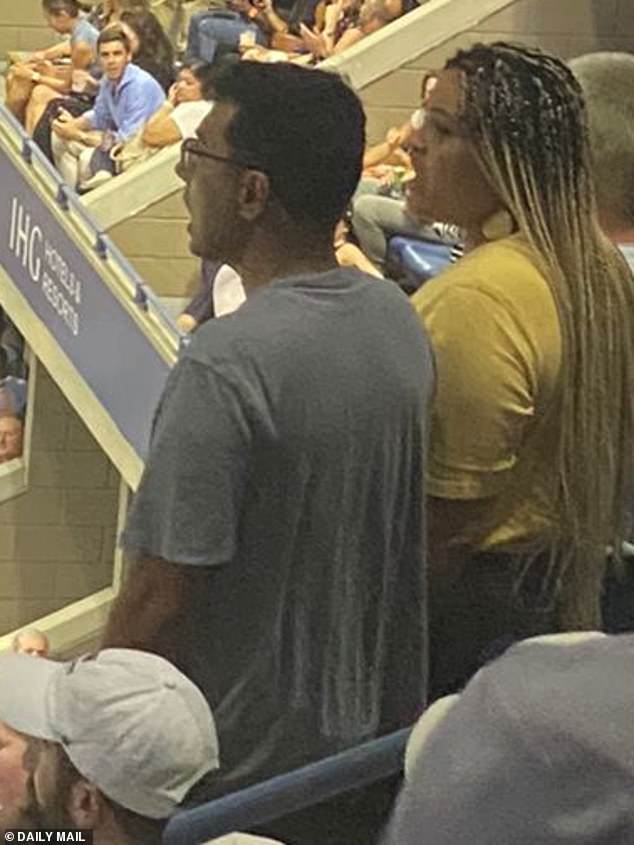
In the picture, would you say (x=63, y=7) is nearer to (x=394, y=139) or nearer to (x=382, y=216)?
(x=394, y=139)

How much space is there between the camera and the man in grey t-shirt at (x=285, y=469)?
1701 mm

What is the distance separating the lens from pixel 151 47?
228 inches

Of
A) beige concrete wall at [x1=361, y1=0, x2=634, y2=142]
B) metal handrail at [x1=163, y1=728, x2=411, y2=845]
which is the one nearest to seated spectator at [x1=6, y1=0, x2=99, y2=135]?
beige concrete wall at [x1=361, y1=0, x2=634, y2=142]

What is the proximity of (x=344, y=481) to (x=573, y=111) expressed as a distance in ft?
1.72

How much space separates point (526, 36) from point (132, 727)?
3956 millimetres

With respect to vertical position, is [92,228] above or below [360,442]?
below

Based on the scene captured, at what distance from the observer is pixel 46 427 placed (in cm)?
594

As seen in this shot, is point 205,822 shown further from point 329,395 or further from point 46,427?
point 46,427

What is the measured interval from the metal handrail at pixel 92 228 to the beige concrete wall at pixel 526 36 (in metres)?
1.02

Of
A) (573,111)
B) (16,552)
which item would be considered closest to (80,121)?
(16,552)

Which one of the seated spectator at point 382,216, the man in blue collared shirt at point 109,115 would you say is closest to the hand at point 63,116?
the man in blue collared shirt at point 109,115

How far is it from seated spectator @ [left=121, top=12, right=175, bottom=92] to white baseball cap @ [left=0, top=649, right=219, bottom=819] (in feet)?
13.2

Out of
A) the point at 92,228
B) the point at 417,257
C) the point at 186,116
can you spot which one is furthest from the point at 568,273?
the point at 186,116

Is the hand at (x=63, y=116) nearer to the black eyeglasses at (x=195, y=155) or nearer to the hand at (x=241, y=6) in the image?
the hand at (x=241, y=6)
